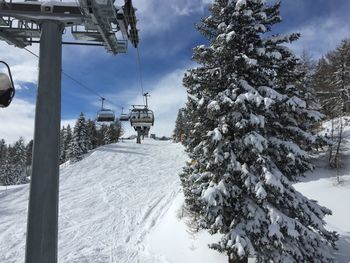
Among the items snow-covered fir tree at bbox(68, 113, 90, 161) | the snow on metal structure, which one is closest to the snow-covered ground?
the snow on metal structure

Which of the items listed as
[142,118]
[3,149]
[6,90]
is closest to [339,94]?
[142,118]

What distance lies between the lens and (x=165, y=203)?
30328 mm

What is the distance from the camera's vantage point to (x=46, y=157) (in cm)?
642

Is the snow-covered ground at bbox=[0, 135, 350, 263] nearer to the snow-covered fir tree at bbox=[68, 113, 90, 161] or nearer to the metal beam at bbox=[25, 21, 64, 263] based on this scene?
the metal beam at bbox=[25, 21, 64, 263]

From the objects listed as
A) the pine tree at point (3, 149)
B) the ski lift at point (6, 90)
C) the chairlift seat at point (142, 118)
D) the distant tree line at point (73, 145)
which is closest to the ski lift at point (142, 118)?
the chairlift seat at point (142, 118)

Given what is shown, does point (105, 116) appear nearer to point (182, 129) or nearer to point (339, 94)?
point (182, 129)

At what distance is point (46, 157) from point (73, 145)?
6657cm

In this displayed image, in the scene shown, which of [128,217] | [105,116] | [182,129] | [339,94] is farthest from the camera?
[182,129]

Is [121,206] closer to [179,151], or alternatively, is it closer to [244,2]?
[244,2]

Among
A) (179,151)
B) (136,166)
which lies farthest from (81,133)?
(136,166)

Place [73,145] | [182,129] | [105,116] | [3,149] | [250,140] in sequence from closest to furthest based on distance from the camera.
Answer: [250,140], [105,116], [182,129], [73,145], [3,149]

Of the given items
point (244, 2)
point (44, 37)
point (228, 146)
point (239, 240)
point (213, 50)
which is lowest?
point (239, 240)

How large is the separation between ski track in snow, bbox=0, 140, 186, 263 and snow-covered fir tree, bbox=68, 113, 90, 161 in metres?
19.9

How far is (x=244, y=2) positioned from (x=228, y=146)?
533 cm
